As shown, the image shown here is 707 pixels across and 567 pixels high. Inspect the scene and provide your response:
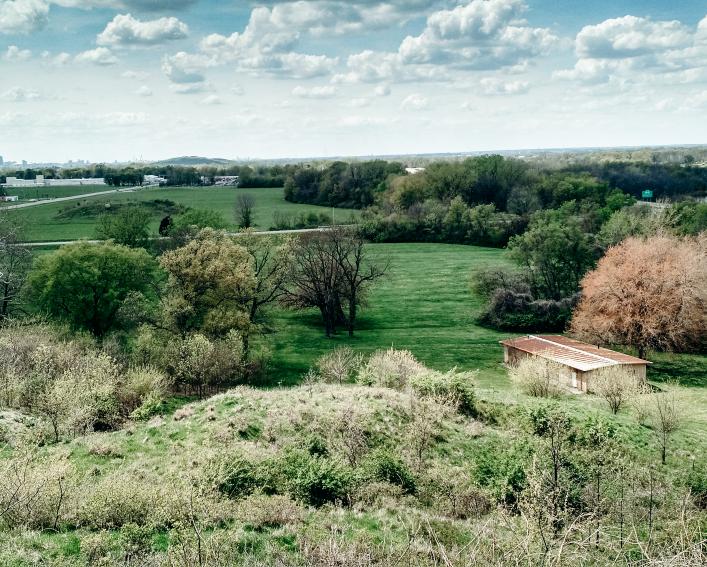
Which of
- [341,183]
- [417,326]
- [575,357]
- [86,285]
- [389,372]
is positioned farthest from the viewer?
[341,183]

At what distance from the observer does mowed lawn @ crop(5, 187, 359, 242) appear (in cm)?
8062

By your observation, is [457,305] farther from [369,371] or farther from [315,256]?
[369,371]

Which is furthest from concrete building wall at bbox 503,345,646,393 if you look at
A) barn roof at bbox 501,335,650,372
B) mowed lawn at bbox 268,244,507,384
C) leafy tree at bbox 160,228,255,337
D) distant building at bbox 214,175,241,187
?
distant building at bbox 214,175,241,187

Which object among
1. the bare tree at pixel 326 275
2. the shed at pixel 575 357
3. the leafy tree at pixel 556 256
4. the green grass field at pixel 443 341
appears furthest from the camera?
the leafy tree at pixel 556 256

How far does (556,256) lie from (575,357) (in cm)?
2137

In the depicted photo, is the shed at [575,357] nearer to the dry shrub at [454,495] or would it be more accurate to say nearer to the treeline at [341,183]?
the dry shrub at [454,495]

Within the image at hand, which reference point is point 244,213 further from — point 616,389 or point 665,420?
point 665,420

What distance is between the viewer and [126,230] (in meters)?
60.9

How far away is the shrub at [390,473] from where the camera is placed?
57.5 ft

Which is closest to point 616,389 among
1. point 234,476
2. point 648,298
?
point 648,298

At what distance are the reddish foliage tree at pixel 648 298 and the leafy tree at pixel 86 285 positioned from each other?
3190cm

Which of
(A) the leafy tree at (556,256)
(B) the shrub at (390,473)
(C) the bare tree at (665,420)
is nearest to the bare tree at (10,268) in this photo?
(B) the shrub at (390,473)

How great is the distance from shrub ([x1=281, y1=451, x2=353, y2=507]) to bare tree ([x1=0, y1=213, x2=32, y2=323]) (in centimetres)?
3135

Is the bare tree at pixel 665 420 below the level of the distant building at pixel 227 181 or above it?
below
